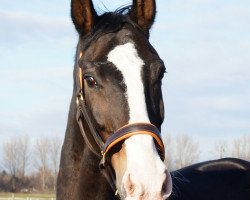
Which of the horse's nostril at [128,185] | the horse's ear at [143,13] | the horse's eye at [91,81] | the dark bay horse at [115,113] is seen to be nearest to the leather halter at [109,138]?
the dark bay horse at [115,113]

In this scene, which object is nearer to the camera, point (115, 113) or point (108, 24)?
point (115, 113)

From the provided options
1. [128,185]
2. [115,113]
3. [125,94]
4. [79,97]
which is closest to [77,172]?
[79,97]

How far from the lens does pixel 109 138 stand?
4039 millimetres

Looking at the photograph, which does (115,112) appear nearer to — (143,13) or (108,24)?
(108,24)

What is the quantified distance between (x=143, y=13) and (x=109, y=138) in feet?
5.05

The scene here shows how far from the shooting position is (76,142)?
4.81 metres

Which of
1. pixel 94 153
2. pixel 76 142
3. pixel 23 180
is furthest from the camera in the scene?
pixel 23 180

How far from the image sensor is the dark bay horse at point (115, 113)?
365 cm

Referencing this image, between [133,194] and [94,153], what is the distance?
101 centimetres

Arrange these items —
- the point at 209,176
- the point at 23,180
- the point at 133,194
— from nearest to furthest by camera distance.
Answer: the point at 133,194 → the point at 209,176 → the point at 23,180

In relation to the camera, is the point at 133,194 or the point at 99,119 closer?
the point at 133,194

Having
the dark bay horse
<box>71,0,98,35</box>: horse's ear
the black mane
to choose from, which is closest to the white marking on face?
the dark bay horse

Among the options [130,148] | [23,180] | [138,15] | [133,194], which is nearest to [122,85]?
[130,148]

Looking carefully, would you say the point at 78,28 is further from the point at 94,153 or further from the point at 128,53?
the point at 94,153
